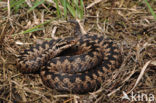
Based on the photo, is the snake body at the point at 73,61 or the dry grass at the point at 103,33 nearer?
the dry grass at the point at 103,33

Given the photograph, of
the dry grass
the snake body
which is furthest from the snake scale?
the dry grass

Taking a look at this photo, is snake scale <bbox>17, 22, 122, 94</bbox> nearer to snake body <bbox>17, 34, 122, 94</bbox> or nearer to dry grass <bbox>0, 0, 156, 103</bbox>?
snake body <bbox>17, 34, 122, 94</bbox>

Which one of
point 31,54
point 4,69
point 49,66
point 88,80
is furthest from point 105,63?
point 4,69

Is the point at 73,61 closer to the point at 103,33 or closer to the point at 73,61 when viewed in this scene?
the point at 73,61

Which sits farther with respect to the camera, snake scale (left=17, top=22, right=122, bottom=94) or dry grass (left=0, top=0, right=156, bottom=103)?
snake scale (left=17, top=22, right=122, bottom=94)

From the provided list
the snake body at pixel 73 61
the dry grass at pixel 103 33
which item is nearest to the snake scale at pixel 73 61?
the snake body at pixel 73 61

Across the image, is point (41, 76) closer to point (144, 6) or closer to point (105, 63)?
point (105, 63)

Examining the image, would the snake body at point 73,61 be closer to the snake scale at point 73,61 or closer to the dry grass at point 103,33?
the snake scale at point 73,61

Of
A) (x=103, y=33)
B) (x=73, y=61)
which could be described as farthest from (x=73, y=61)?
(x=103, y=33)
